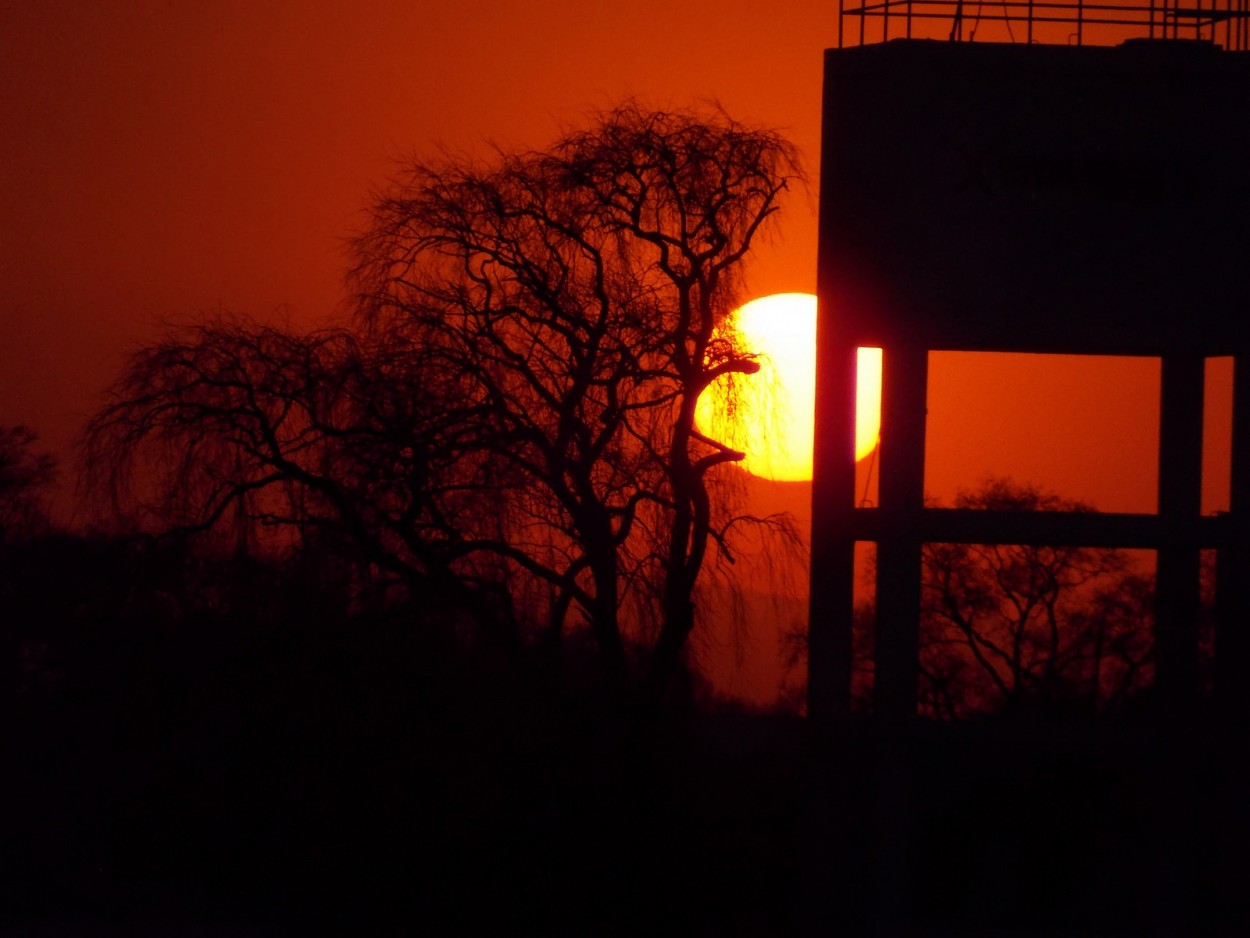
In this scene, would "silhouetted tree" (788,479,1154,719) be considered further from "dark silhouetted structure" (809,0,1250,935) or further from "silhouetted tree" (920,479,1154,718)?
"dark silhouetted structure" (809,0,1250,935)

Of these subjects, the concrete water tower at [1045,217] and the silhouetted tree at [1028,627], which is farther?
the silhouetted tree at [1028,627]

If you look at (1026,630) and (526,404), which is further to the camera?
(1026,630)

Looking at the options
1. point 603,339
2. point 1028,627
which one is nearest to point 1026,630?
point 1028,627

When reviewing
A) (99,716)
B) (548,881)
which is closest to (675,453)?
(548,881)

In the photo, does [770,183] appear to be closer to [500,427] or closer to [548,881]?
[500,427]

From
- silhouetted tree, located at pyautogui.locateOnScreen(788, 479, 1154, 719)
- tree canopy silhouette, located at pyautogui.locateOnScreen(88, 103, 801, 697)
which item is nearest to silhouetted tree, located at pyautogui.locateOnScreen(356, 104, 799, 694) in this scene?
tree canopy silhouette, located at pyautogui.locateOnScreen(88, 103, 801, 697)

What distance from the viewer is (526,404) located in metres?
14.6

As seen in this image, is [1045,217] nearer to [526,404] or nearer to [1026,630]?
[526,404]

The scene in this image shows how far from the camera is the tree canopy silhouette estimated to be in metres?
14.1

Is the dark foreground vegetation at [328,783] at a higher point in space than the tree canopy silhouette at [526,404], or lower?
lower

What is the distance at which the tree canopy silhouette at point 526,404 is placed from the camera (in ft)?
46.1

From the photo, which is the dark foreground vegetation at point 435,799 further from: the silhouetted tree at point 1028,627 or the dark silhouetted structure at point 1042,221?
the silhouetted tree at point 1028,627

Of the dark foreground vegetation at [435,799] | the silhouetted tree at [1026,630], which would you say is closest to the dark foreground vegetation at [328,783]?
the dark foreground vegetation at [435,799]

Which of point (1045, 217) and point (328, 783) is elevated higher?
point (1045, 217)
